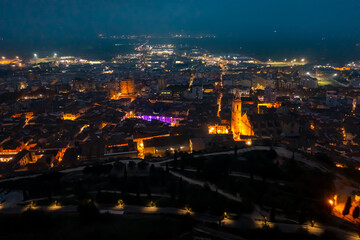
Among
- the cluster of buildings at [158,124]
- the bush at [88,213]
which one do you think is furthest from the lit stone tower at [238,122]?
the bush at [88,213]

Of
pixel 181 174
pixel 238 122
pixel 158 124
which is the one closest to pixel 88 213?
pixel 181 174

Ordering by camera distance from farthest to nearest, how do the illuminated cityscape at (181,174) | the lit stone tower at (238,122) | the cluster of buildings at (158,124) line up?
1. the lit stone tower at (238,122)
2. the cluster of buildings at (158,124)
3. the illuminated cityscape at (181,174)

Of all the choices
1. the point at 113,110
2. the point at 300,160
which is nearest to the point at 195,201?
the point at 300,160

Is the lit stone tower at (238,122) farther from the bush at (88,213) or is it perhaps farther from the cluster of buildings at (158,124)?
the bush at (88,213)

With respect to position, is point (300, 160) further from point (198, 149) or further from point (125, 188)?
point (125, 188)

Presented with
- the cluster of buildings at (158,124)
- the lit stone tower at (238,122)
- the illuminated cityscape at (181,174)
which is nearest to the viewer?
the illuminated cityscape at (181,174)

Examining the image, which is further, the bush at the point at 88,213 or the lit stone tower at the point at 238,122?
the lit stone tower at the point at 238,122

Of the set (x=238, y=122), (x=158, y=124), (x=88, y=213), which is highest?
(x=238, y=122)

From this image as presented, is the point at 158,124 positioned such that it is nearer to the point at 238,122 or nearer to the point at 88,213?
the point at 238,122
